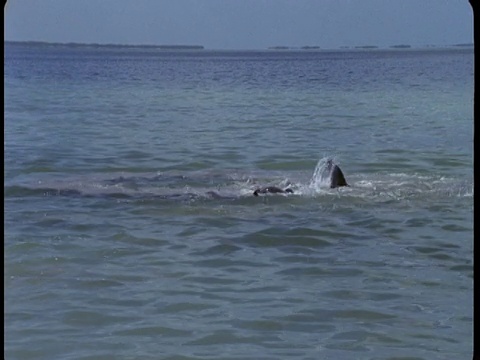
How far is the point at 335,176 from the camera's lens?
468 inches

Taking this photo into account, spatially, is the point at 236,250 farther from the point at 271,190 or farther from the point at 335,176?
the point at 335,176

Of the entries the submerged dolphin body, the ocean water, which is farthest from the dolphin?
the submerged dolphin body

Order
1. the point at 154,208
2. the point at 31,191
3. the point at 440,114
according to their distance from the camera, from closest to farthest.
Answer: the point at 154,208
the point at 31,191
the point at 440,114

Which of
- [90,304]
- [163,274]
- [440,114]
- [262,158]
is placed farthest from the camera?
[440,114]

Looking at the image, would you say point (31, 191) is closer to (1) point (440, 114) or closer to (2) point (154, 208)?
(2) point (154, 208)

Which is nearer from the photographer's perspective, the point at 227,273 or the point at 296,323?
the point at 296,323

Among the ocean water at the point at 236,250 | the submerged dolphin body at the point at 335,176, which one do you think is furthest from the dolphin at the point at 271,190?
the submerged dolphin body at the point at 335,176

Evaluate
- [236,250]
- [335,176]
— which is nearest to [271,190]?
[335,176]

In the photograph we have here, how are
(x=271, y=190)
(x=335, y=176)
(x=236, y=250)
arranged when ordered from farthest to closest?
1. (x=335, y=176)
2. (x=271, y=190)
3. (x=236, y=250)

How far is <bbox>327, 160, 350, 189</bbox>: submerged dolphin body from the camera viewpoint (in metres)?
11.7

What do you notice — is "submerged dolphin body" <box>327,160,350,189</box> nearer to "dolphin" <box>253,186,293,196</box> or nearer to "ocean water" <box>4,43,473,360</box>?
"ocean water" <box>4,43,473,360</box>

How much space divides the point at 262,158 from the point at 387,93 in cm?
2479

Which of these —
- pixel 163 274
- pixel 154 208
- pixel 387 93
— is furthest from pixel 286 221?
pixel 387 93

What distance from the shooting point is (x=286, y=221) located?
998cm
